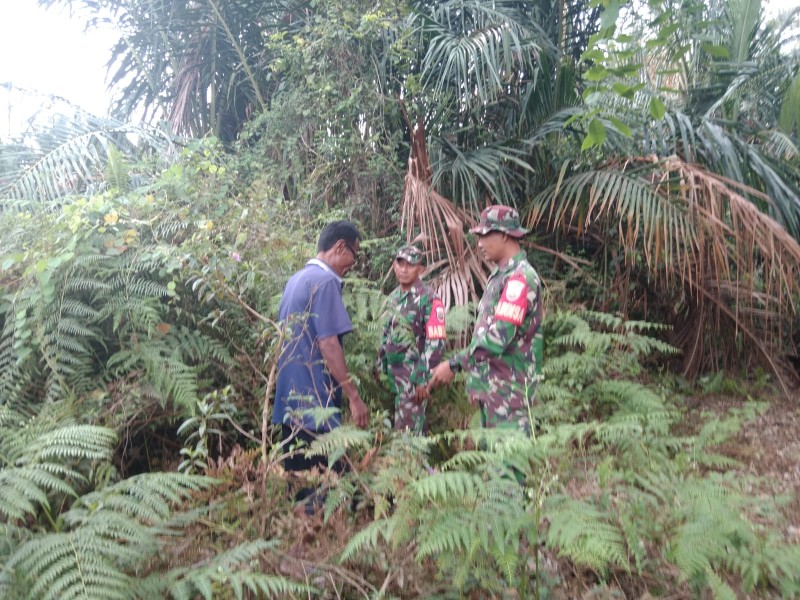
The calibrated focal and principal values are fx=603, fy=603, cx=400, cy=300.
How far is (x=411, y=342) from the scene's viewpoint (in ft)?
12.3

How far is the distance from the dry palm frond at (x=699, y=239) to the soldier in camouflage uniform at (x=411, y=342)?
73.7 inches

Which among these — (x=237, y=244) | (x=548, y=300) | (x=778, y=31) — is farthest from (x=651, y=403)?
(x=778, y=31)

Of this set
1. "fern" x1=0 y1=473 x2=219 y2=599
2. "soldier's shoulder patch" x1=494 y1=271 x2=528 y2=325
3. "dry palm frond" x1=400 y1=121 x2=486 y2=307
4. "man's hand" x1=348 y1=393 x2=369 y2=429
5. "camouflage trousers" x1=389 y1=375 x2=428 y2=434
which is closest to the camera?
"fern" x1=0 y1=473 x2=219 y2=599

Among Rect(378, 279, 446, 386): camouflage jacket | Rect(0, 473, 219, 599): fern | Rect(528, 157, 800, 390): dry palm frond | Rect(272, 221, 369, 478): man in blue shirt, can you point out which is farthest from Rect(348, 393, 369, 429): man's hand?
Rect(528, 157, 800, 390): dry palm frond

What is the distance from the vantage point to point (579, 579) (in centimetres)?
217

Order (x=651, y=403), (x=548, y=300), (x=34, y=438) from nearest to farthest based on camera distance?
1. (x=34, y=438)
2. (x=651, y=403)
3. (x=548, y=300)

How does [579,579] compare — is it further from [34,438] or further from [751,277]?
[751,277]

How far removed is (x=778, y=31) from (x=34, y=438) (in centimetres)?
848

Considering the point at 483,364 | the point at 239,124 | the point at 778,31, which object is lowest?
the point at 483,364

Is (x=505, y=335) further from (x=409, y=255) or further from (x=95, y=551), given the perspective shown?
(x=95, y=551)

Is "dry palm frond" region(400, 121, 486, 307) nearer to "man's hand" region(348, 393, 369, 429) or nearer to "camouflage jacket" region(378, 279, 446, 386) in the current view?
"camouflage jacket" region(378, 279, 446, 386)

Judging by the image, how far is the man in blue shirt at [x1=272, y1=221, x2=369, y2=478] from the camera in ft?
9.78

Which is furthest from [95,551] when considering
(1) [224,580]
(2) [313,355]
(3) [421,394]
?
(3) [421,394]

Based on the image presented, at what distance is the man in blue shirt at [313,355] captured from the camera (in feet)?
9.78
